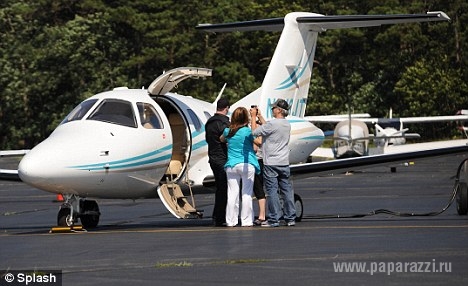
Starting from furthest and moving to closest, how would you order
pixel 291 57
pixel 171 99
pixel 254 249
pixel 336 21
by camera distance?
pixel 291 57
pixel 336 21
pixel 171 99
pixel 254 249

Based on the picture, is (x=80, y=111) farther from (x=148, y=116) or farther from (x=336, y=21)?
(x=336, y=21)

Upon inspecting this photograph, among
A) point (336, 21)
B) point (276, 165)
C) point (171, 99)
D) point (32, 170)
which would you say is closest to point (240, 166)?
point (276, 165)

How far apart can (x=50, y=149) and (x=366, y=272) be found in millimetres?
7494

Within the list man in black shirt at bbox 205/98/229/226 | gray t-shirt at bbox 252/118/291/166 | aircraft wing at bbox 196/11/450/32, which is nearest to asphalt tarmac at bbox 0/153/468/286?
man in black shirt at bbox 205/98/229/226

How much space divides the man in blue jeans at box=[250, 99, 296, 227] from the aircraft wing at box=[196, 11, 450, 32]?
4017 mm

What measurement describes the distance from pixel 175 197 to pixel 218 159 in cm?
127

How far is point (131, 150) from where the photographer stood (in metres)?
20.0

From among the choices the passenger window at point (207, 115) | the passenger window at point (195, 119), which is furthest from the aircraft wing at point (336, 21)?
the passenger window at point (195, 119)

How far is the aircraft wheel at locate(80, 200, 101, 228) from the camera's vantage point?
2084 cm

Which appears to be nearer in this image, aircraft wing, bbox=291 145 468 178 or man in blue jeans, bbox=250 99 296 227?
man in blue jeans, bbox=250 99 296 227

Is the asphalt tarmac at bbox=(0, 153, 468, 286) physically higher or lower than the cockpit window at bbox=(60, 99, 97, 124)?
lower

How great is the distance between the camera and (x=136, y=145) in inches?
789

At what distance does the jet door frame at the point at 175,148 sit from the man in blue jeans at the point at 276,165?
1463 mm

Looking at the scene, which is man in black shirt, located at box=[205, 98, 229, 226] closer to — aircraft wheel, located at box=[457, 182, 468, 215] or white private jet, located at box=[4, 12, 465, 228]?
white private jet, located at box=[4, 12, 465, 228]
